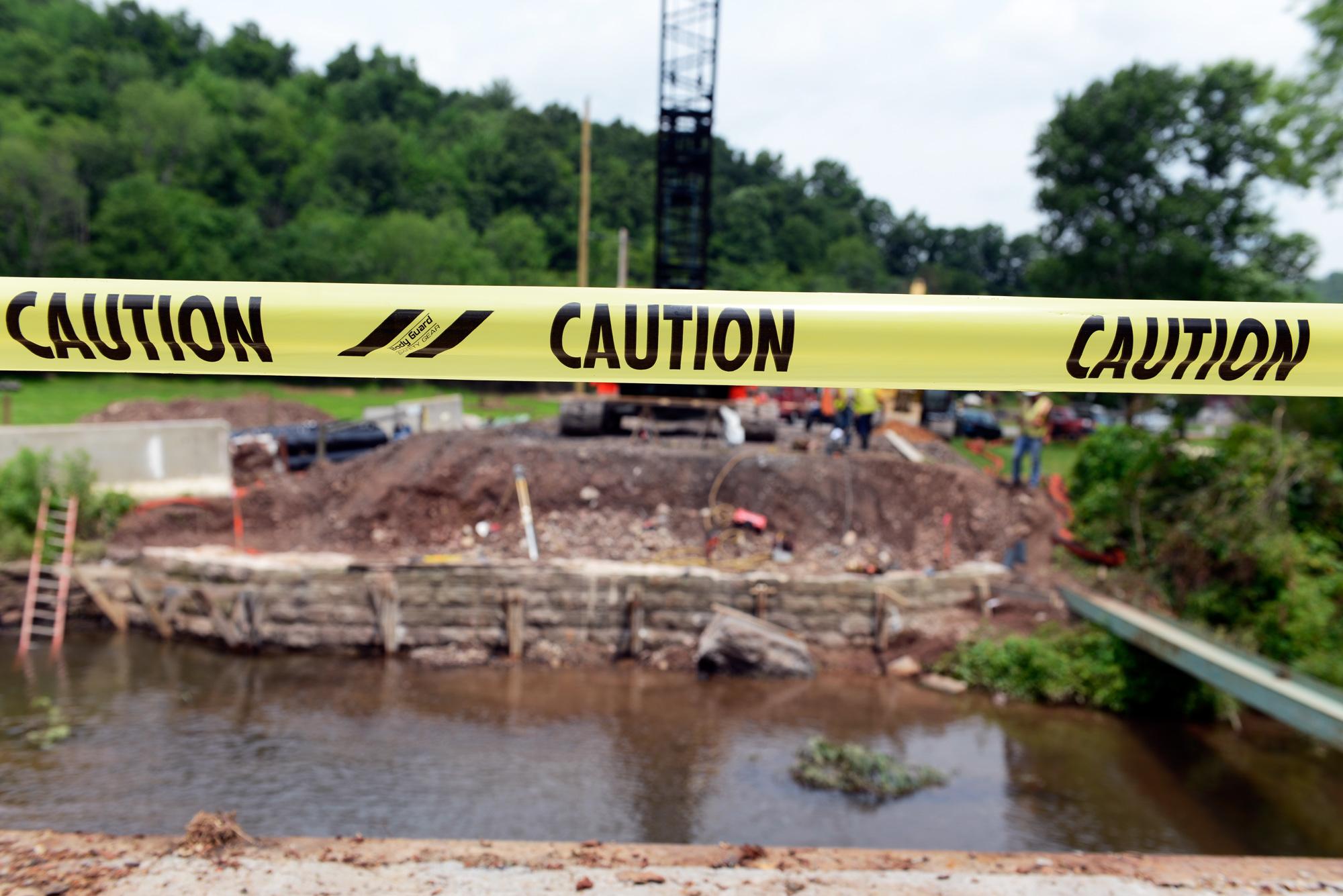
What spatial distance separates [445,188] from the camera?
259 feet

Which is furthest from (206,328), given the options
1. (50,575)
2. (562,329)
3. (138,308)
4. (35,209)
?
(35,209)

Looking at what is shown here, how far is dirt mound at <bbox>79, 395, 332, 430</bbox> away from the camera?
84.9 feet

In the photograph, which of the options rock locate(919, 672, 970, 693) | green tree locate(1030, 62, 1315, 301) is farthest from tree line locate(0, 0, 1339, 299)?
rock locate(919, 672, 970, 693)

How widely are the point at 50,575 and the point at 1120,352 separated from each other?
57.5 feet

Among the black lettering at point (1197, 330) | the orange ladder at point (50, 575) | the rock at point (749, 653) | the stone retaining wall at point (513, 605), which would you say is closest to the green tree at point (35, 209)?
the orange ladder at point (50, 575)

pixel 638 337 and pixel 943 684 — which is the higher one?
pixel 638 337

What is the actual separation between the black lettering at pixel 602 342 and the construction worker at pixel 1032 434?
1433 cm

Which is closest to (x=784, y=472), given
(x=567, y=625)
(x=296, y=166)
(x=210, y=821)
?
(x=567, y=625)

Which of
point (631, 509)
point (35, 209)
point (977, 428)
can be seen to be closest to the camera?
point (631, 509)

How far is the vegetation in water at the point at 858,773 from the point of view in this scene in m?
10.1

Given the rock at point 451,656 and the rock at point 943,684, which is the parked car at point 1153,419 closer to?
the rock at point 943,684

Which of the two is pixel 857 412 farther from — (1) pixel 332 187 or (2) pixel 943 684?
(1) pixel 332 187

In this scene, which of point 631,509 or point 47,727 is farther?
point 631,509

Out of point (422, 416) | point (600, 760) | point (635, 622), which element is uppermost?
point (422, 416)
